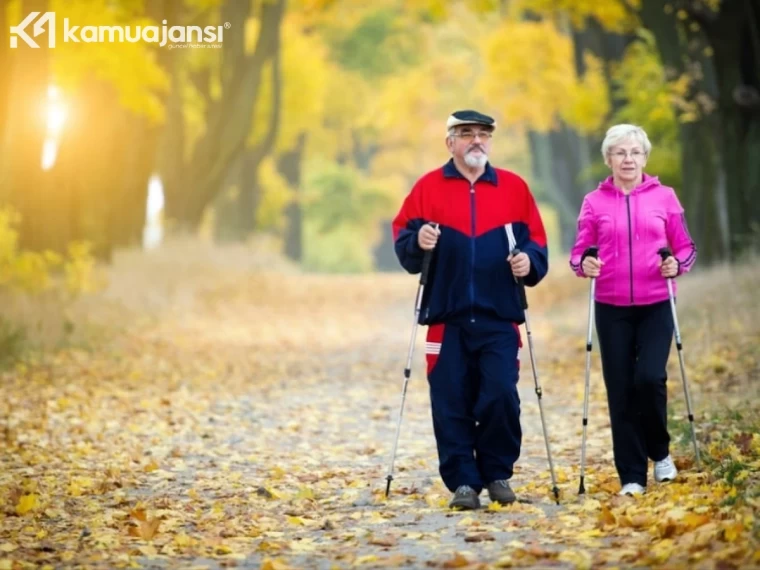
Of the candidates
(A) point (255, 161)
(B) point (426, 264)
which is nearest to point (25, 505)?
(B) point (426, 264)

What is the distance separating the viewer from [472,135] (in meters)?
8.45

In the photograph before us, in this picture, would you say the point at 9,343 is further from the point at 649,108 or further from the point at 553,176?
the point at 553,176

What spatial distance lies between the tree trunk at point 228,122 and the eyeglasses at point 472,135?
72.7 feet

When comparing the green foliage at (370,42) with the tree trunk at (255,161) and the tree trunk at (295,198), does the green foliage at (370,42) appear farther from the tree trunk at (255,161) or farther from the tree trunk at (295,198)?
the tree trunk at (255,161)

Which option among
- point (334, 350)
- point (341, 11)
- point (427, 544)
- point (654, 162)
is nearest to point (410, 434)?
point (427, 544)

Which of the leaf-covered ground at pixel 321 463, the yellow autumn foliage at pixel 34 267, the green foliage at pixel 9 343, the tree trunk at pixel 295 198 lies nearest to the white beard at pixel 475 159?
the leaf-covered ground at pixel 321 463

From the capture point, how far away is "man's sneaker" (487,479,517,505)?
8.40 metres

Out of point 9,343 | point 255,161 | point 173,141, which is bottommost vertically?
point 9,343

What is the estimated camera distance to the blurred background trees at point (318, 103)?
2005 cm

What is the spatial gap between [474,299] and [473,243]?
32cm

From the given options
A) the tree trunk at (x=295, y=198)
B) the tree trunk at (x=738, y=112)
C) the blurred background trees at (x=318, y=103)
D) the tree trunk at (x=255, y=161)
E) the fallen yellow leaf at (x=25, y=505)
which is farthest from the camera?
the tree trunk at (x=295, y=198)

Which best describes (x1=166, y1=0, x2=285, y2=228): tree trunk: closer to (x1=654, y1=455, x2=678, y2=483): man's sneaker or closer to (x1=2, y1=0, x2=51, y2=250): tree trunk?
(x1=2, y1=0, x2=51, y2=250): tree trunk

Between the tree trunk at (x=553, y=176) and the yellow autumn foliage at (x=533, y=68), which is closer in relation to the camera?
the yellow autumn foliage at (x=533, y=68)

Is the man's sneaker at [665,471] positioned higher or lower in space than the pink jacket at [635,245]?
lower
